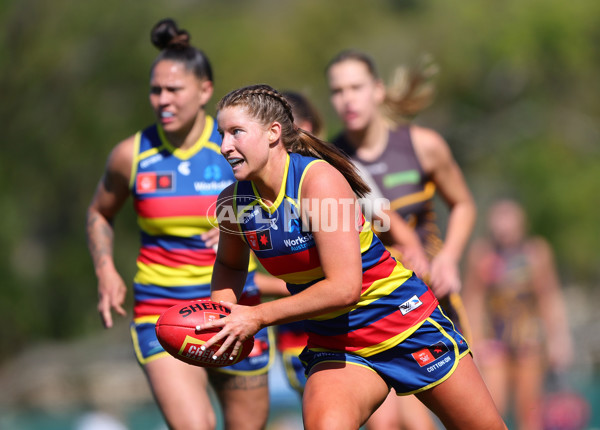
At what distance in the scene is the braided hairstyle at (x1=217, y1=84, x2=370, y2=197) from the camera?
341 centimetres

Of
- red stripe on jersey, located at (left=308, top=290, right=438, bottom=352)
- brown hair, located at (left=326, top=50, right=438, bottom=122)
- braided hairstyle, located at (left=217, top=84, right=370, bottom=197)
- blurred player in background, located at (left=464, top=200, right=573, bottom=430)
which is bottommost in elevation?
blurred player in background, located at (left=464, top=200, right=573, bottom=430)

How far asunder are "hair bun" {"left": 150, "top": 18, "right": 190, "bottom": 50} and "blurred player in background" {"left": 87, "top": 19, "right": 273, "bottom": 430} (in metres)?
0.07

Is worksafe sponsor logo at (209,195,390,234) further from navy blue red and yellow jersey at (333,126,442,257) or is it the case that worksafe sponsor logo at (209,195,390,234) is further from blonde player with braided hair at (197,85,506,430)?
navy blue red and yellow jersey at (333,126,442,257)

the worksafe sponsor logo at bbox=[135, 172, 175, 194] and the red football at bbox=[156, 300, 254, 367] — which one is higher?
the worksafe sponsor logo at bbox=[135, 172, 175, 194]

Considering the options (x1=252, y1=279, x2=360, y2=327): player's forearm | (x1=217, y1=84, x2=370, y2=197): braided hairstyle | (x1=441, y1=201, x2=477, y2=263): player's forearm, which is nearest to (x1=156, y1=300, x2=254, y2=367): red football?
(x1=252, y1=279, x2=360, y2=327): player's forearm

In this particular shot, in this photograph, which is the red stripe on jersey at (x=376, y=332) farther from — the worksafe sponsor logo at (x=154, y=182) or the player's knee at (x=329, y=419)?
the worksafe sponsor logo at (x=154, y=182)

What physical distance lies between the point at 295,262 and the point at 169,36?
188 cm

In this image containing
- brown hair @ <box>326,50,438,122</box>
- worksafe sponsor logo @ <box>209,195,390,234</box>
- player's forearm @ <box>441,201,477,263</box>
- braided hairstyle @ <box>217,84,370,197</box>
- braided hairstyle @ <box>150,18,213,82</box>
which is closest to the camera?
worksafe sponsor logo @ <box>209,195,390,234</box>

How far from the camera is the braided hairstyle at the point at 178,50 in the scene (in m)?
4.63

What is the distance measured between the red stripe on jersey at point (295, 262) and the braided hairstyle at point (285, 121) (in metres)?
0.40

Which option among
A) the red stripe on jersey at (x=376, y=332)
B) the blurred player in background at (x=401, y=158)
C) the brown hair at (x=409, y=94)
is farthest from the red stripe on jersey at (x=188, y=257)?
the brown hair at (x=409, y=94)

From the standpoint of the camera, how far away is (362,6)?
2341 cm

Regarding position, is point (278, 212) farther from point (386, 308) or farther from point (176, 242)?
point (176, 242)

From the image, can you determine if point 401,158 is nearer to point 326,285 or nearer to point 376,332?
point 376,332
